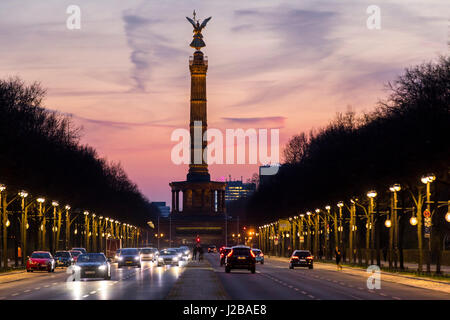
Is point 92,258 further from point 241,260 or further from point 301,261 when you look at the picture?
point 301,261

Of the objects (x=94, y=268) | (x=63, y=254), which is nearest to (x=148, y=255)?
(x=63, y=254)

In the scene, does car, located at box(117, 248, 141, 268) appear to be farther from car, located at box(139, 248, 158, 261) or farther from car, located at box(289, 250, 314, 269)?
car, located at box(139, 248, 158, 261)

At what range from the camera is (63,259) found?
9088 cm

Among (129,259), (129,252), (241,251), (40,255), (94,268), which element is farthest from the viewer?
(129,252)

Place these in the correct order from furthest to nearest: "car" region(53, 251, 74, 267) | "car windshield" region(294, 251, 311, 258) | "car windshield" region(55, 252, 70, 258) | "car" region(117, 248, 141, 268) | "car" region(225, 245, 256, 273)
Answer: "car windshield" region(55, 252, 70, 258) < "car" region(53, 251, 74, 267) < "car" region(117, 248, 141, 268) < "car windshield" region(294, 251, 311, 258) < "car" region(225, 245, 256, 273)

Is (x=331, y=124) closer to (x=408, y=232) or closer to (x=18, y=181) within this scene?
(x=408, y=232)

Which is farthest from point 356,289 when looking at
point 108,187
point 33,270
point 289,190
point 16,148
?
point 108,187

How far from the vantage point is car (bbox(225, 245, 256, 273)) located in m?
74.2

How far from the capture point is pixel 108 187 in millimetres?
157250

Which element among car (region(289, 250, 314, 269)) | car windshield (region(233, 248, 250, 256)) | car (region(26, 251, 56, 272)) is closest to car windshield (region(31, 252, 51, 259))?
car (region(26, 251, 56, 272))

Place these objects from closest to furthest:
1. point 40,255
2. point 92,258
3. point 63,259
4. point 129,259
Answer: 1. point 92,258
2. point 40,255
3. point 129,259
4. point 63,259

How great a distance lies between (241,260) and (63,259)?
23.1 m

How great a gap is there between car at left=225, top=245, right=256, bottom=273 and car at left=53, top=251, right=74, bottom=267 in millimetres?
21584
